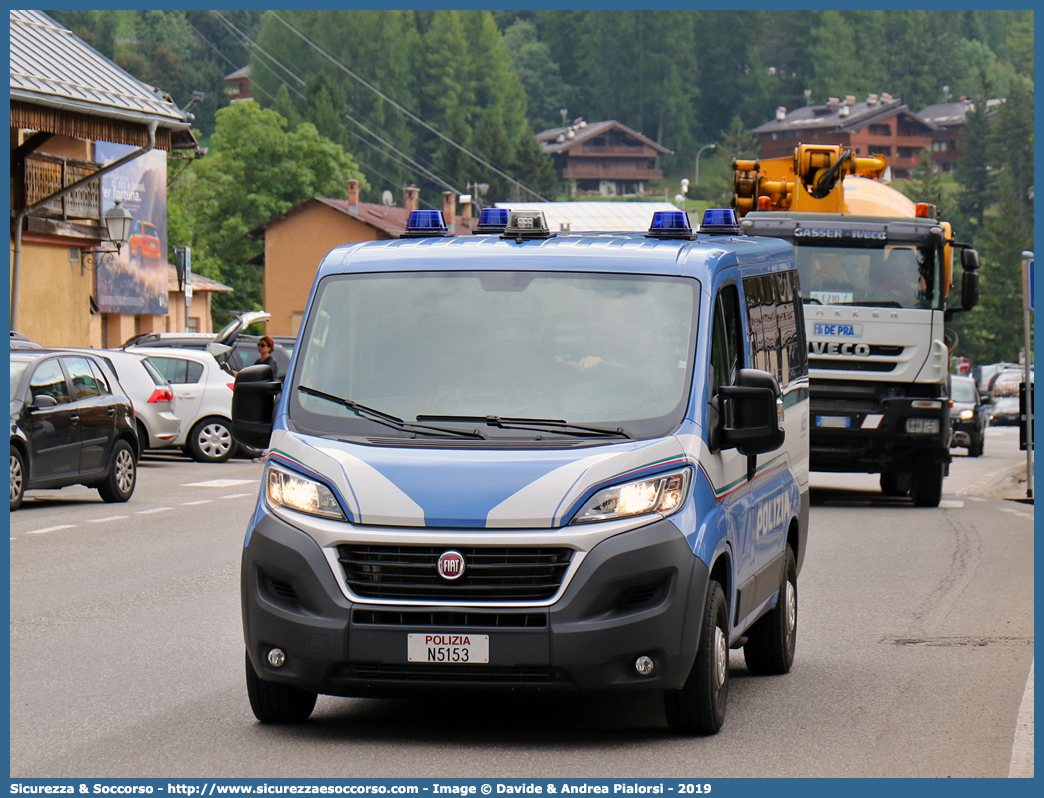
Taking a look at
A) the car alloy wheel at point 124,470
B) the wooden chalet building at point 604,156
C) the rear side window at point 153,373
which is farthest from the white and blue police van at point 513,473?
the wooden chalet building at point 604,156

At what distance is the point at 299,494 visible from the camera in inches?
283

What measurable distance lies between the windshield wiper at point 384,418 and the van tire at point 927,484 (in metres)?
14.4

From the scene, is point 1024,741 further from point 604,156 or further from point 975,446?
point 604,156

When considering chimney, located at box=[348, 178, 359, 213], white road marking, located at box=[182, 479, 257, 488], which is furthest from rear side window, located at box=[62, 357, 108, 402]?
chimney, located at box=[348, 178, 359, 213]

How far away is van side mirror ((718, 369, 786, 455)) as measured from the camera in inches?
297

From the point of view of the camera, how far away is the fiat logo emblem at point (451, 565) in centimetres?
690

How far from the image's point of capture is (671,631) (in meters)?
7.04

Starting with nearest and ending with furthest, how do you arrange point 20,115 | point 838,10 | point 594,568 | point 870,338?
point 594,568 → point 870,338 → point 20,115 → point 838,10

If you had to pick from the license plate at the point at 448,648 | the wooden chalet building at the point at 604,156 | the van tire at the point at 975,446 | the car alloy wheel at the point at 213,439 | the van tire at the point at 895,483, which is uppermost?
the wooden chalet building at the point at 604,156

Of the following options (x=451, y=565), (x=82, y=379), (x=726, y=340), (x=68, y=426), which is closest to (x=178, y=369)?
(x=82, y=379)

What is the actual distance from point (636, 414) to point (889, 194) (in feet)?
54.5

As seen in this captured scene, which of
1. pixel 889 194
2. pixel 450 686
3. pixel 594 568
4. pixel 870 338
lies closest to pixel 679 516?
pixel 594 568

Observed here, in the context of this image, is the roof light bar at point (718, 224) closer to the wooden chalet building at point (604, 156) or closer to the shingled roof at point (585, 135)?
the shingled roof at point (585, 135)
